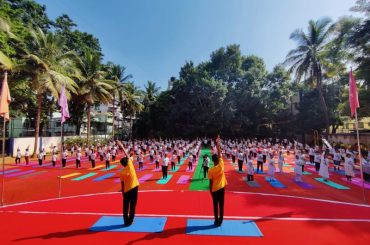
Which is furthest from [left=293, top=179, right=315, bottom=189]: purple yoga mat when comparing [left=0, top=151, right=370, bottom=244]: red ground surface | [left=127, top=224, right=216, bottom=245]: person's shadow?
[left=127, top=224, right=216, bottom=245]: person's shadow

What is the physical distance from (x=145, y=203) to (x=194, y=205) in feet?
5.74

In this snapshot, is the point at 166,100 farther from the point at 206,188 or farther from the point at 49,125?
the point at 206,188

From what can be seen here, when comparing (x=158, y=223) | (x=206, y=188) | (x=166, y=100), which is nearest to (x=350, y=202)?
(x=206, y=188)

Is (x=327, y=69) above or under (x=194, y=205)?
above

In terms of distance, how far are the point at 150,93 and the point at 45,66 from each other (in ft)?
94.9

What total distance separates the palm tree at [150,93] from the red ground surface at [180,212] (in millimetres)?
37138

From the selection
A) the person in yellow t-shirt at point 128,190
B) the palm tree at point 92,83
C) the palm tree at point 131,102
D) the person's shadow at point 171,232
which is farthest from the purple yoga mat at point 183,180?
the palm tree at point 131,102

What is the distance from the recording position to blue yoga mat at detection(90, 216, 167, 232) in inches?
260

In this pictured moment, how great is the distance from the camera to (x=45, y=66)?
23.4 metres

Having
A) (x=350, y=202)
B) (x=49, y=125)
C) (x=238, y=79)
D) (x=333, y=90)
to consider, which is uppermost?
(x=238, y=79)

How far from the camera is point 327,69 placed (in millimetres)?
31953

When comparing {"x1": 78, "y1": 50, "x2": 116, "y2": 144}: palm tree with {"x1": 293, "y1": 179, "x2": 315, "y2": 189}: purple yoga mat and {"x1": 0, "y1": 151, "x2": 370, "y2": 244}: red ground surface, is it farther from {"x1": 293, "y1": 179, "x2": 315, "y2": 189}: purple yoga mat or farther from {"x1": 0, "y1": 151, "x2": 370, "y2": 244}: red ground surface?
{"x1": 293, "y1": 179, "x2": 315, "y2": 189}: purple yoga mat

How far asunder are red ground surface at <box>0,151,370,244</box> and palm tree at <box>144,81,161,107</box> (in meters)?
37.1

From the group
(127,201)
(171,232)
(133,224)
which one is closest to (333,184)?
(171,232)
